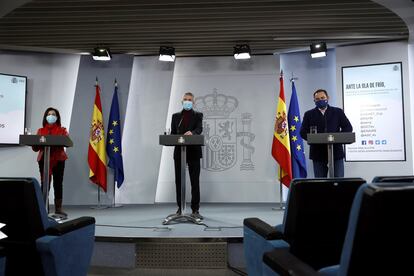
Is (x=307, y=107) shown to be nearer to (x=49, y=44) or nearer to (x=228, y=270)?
(x=228, y=270)

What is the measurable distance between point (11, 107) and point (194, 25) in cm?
298

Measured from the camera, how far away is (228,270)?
112 inches

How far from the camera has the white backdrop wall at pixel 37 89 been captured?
18.3 feet

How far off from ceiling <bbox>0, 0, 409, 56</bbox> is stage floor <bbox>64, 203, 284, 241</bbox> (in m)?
2.42

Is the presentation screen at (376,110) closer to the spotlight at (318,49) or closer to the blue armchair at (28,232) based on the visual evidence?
the spotlight at (318,49)

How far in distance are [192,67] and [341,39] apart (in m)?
2.35

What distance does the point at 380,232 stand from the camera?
888mm

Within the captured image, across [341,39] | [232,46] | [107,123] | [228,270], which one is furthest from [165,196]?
[341,39]

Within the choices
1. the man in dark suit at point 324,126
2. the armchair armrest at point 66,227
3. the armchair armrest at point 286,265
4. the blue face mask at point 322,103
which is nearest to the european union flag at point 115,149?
the man in dark suit at point 324,126

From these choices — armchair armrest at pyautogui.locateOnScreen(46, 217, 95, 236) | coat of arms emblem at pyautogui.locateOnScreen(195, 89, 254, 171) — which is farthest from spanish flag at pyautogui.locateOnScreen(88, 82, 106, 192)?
armchair armrest at pyautogui.locateOnScreen(46, 217, 95, 236)

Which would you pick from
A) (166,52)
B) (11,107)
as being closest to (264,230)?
(166,52)

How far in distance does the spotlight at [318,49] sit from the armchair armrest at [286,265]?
457 cm

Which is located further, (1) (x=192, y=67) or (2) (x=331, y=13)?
(1) (x=192, y=67)

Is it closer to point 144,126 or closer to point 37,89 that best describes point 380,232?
point 144,126
